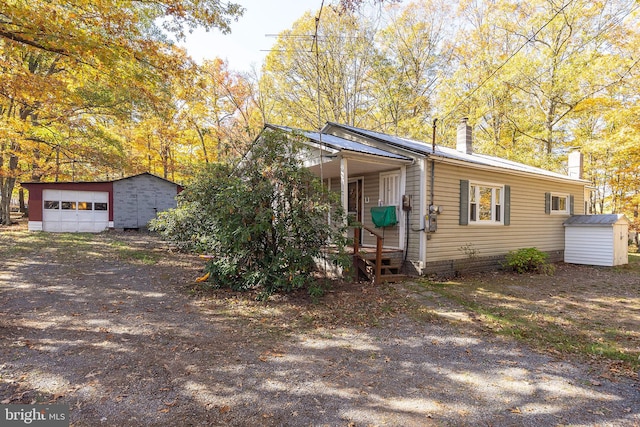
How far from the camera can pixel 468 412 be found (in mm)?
2660

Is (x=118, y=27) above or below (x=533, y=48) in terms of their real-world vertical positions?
below

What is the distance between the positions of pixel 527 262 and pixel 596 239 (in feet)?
13.5

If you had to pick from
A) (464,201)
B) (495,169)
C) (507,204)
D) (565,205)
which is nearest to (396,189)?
(464,201)

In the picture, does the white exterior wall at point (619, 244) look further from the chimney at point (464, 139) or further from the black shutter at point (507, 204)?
the chimney at point (464, 139)

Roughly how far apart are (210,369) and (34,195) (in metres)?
18.9

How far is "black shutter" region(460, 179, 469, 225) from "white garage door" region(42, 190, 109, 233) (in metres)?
18.0

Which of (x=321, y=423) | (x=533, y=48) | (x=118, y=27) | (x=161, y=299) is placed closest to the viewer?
(x=321, y=423)

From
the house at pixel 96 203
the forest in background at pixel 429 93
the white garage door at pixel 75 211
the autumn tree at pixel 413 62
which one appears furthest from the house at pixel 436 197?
the white garage door at pixel 75 211

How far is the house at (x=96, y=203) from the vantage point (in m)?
Result: 16.6

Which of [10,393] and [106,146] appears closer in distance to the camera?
[10,393]

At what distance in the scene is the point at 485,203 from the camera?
960 cm

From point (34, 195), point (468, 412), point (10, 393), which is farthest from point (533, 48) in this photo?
point (34, 195)

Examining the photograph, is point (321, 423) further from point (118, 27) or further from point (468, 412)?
point (118, 27)

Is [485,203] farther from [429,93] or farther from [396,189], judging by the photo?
[429,93]
